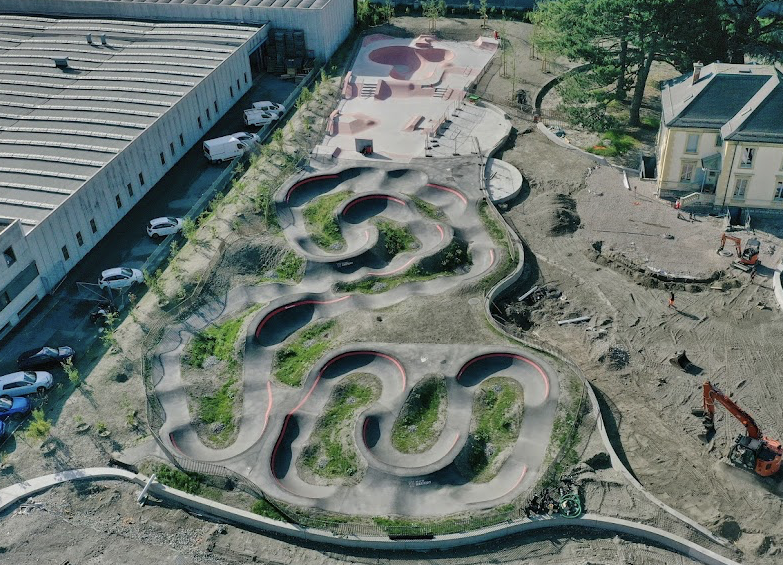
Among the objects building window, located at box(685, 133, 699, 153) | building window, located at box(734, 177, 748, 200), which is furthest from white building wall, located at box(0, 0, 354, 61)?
building window, located at box(734, 177, 748, 200)

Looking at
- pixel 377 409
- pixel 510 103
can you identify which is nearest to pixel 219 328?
pixel 377 409

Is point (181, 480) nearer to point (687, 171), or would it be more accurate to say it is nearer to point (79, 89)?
point (79, 89)

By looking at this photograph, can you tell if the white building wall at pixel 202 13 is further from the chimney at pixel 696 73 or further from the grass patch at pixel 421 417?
the grass patch at pixel 421 417

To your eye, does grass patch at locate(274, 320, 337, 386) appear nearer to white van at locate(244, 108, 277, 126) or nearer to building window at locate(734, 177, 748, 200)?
white van at locate(244, 108, 277, 126)

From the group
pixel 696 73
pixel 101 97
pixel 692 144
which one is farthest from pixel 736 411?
pixel 101 97

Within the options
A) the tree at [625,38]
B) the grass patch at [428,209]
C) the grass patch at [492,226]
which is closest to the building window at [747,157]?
the tree at [625,38]
